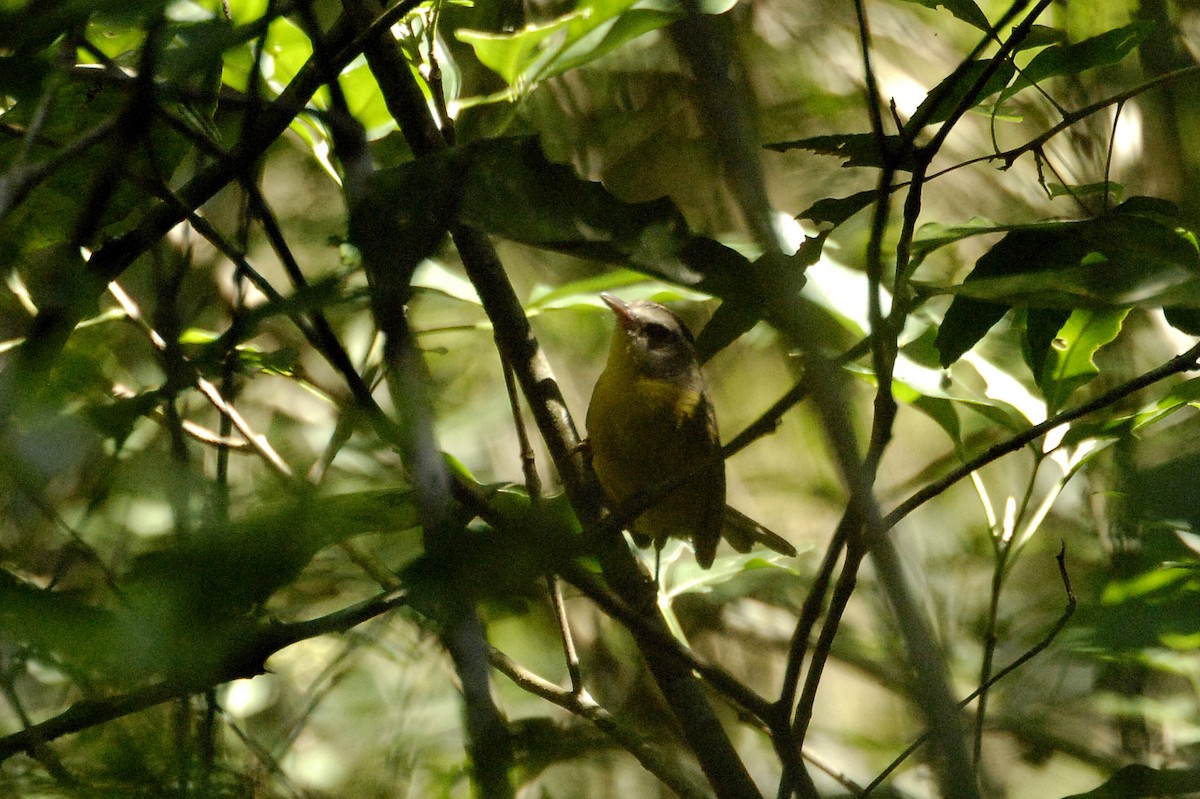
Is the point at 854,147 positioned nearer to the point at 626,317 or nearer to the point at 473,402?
the point at 626,317

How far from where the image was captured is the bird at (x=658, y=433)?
10.3 feet

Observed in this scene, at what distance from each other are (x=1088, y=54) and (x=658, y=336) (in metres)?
2.03

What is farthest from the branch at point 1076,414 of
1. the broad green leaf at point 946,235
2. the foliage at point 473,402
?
the broad green leaf at point 946,235

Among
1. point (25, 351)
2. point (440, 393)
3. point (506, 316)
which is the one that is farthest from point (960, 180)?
point (25, 351)

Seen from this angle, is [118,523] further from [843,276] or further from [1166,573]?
[1166,573]

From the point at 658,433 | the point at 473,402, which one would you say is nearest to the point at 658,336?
the point at 658,433

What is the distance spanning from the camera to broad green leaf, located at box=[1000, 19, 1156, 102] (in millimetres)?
1533

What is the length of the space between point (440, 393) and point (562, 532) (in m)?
2.80

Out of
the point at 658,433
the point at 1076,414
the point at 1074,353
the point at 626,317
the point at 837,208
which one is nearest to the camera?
the point at 1076,414

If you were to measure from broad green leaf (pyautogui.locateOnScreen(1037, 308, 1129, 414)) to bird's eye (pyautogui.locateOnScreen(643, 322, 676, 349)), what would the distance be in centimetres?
162

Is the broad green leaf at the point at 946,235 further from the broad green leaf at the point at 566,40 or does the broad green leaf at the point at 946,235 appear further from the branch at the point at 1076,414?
the broad green leaf at the point at 566,40

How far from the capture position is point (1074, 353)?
1894 millimetres

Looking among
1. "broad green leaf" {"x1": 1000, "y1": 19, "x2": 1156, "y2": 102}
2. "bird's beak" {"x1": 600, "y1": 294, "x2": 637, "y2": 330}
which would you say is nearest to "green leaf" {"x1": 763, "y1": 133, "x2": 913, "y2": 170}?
"broad green leaf" {"x1": 1000, "y1": 19, "x2": 1156, "y2": 102}

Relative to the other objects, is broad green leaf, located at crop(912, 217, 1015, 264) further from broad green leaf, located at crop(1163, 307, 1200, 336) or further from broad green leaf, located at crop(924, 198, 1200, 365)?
broad green leaf, located at crop(1163, 307, 1200, 336)
